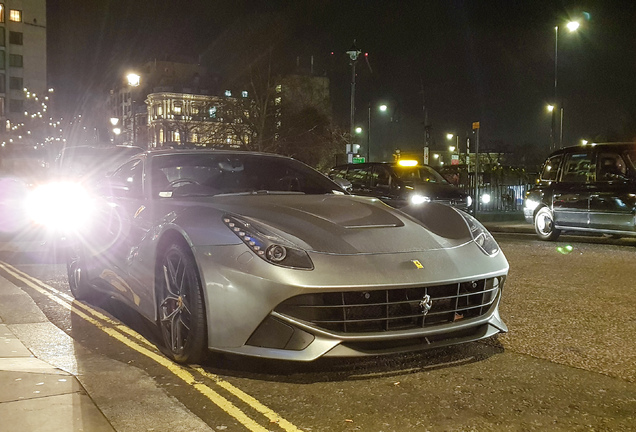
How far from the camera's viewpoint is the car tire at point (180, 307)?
402 cm

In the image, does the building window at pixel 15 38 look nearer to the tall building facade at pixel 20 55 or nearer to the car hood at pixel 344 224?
the tall building facade at pixel 20 55

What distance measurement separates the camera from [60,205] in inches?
406

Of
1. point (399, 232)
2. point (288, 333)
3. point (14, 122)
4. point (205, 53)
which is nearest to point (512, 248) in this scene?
point (399, 232)

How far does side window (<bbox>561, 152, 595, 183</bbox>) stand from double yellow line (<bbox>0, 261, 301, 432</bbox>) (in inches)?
364

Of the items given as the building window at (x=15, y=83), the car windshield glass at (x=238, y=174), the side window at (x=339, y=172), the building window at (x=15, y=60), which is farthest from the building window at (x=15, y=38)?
the car windshield glass at (x=238, y=174)

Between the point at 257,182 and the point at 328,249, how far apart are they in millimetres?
1970

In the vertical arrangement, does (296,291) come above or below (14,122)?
below

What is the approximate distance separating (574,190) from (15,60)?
365 ft

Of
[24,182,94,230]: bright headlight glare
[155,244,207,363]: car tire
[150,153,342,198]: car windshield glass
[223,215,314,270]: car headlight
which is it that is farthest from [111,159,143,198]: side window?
[223,215,314,270]: car headlight

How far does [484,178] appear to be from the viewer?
24031mm

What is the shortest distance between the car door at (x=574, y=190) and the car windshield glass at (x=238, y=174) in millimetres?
7782

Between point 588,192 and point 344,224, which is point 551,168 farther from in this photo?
point 344,224

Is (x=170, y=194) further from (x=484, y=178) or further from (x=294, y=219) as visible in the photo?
(x=484, y=178)

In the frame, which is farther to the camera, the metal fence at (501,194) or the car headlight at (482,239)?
the metal fence at (501,194)
